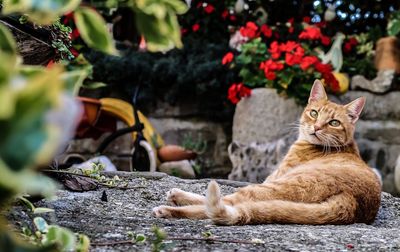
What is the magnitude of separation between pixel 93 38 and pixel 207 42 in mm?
6078

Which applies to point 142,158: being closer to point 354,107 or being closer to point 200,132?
point 200,132

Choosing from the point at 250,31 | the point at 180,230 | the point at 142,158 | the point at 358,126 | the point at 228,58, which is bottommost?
the point at 142,158

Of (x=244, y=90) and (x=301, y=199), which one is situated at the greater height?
(x=244, y=90)

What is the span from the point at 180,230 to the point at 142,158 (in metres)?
4.15

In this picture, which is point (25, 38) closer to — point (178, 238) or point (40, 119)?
point (178, 238)

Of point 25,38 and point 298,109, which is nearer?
point 25,38

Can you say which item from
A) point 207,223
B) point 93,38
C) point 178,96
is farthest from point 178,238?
point 178,96

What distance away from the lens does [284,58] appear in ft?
20.3

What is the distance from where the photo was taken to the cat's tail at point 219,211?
220 cm

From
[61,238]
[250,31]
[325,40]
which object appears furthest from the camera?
[325,40]

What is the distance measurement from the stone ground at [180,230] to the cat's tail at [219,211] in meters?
0.04

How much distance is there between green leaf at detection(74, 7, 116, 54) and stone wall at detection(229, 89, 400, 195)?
4913 millimetres

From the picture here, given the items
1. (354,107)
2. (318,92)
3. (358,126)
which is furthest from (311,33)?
(354,107)

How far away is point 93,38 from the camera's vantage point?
960mm
